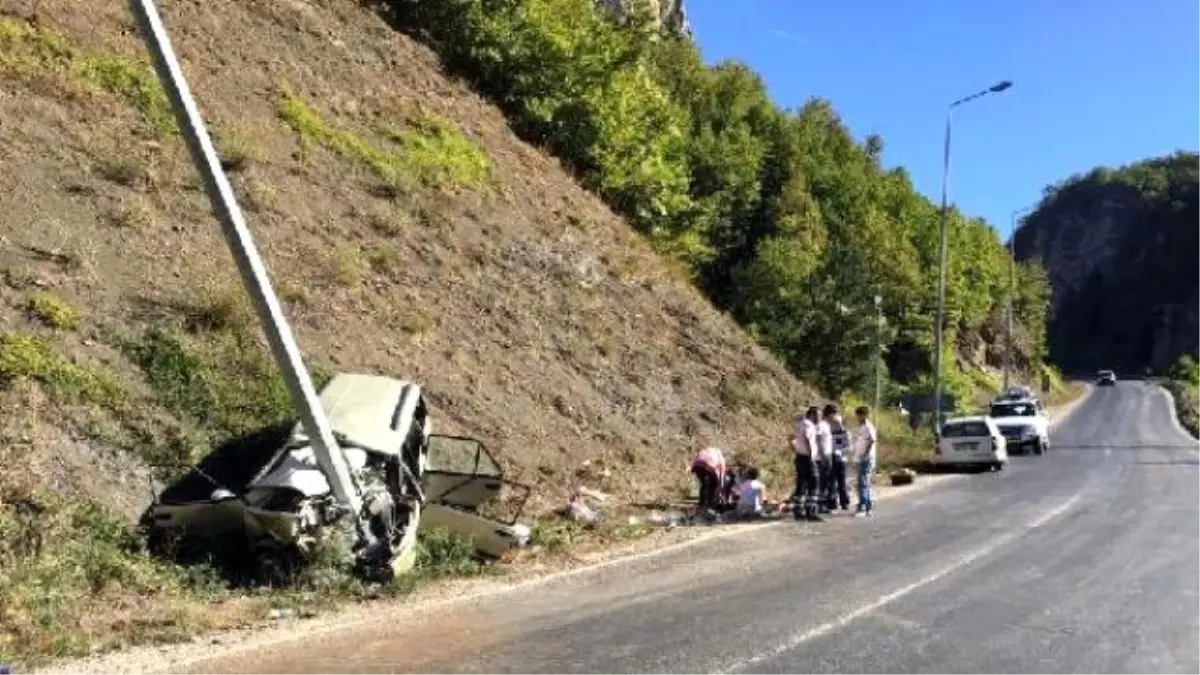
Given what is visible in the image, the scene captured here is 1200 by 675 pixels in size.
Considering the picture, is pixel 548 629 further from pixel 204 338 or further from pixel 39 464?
pixel 204 338

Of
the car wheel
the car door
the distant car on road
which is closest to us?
the car wheel

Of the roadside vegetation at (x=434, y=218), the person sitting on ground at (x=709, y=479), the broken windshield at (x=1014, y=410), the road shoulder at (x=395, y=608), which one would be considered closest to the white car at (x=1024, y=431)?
the broken windshield at (x=1014, y=410)

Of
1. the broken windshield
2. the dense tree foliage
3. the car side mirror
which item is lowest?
the car side mirror

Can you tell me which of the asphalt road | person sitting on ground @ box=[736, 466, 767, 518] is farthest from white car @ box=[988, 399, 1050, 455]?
person sitting on ground @ box=[736, 466, 767, 518]

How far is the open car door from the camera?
1360cm

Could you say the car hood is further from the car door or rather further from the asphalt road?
the car door

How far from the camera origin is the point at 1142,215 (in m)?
200

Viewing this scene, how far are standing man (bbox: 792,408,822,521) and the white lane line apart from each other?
124 inches

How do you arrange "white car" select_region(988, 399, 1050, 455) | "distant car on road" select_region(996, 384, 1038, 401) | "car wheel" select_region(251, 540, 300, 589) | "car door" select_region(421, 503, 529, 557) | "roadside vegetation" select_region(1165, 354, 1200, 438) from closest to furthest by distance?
1. "car wheel" select_region(251, 540, 300, 589)
2. "car door" select_region(421, 503, 529, 557)
3. "white car" select_region(988, 399, 1050, 455)
4. "distant car on road" select_region(996, 384, 1038, 401)
5. "roadside vegetation" select_region(1165, 354, 1200, 438)

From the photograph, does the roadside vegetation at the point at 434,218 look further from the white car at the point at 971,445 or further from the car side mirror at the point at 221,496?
the white car at the point at 971,445

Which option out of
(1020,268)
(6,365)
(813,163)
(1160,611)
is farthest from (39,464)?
(1020,268)

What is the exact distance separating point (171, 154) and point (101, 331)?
5885mm

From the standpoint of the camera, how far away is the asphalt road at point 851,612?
28.5ft

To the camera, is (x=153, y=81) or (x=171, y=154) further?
Answer: (x=153, y=81)
